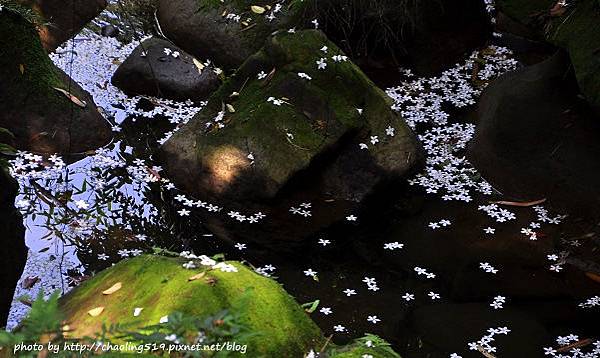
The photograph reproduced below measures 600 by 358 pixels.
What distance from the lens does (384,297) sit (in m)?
5.69

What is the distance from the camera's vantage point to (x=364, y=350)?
3.06 meters

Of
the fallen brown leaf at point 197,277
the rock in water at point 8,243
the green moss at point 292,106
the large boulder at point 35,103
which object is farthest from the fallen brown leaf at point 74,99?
the fallen brown leaf at point 197,277

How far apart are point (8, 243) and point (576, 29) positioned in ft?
17.1

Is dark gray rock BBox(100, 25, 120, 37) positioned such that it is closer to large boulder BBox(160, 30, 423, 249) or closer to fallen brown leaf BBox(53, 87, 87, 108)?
fallen brown leaf BBox(53, 87, 87, 108)

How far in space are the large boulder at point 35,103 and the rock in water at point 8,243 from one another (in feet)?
8.71

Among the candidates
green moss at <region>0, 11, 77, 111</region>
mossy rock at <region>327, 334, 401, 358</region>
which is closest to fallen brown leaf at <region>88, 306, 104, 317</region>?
mossy rock at <region>327, 334, 401, 358</region>

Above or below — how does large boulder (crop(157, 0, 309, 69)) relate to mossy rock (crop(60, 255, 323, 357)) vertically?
above

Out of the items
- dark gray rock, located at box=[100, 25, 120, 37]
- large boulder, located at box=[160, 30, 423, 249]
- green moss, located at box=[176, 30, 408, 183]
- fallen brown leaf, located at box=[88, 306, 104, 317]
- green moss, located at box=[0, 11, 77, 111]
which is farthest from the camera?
Result: dark gray rock, located at box=[100, 25, 120, 37]

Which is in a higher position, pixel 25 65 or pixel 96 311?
pixel 25 65

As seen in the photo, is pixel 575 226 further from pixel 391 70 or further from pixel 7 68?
pixel 7 68

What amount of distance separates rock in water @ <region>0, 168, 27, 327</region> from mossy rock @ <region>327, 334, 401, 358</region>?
8.38 feet

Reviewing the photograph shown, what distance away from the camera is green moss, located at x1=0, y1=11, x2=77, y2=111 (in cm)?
741

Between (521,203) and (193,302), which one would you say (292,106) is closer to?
(521,203)

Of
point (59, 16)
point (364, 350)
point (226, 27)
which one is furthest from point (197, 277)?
point (59, 16)
